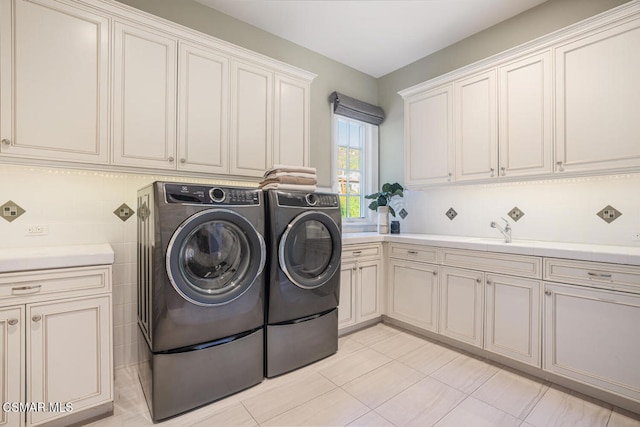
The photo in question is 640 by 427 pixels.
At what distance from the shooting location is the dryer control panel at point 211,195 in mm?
1577

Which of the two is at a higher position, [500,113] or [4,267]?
[500,113]

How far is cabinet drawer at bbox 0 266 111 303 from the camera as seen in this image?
1.36 metres

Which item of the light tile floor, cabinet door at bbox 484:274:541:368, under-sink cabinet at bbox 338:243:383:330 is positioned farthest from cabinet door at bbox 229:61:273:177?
cabinet door at bbox 484:274:541:368

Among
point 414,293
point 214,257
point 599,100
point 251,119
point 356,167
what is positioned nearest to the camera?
point 214,257

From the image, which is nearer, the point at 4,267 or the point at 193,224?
the point at 4,267

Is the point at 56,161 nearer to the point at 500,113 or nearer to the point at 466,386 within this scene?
the point at 466,386

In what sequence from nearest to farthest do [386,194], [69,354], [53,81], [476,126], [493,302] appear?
1. [69,354]
2. [53,81]
3. [493,302]
4. [476,126]
5. [386,194]

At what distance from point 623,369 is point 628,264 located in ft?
1.98

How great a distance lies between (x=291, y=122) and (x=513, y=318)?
2.31 metres

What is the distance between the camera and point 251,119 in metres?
2.35

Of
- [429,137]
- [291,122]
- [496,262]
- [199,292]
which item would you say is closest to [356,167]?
[429,137]

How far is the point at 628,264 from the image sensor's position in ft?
5.46

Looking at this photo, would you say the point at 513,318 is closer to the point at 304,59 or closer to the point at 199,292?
the point at 199,292

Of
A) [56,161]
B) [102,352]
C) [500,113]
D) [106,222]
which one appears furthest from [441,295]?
[56,161]
